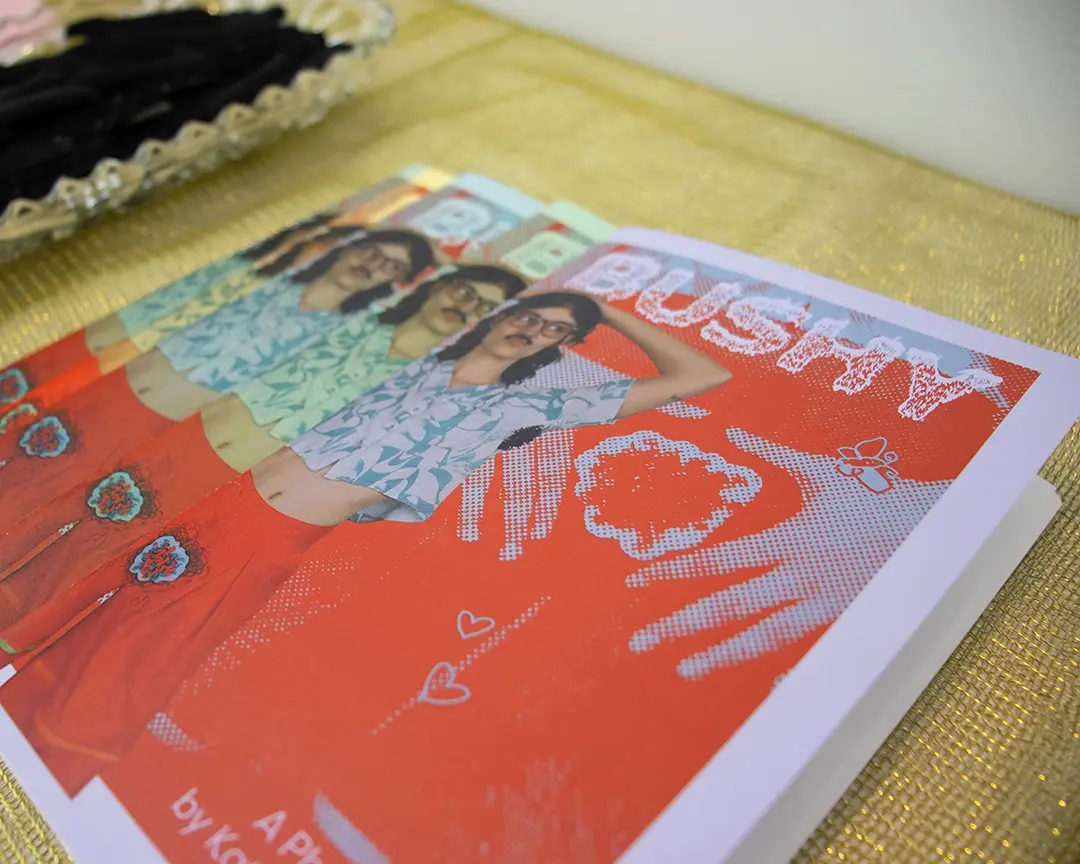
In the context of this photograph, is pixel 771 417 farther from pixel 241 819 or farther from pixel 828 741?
pixel 241 819

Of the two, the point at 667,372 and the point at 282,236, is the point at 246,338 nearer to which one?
the point at 282,236

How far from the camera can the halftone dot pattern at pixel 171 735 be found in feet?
1.09

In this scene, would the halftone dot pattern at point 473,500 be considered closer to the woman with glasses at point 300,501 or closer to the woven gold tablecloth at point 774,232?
the woman with glasses at point 300,501

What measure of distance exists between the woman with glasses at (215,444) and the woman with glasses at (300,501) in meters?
0.02

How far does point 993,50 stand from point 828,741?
46 centimetres

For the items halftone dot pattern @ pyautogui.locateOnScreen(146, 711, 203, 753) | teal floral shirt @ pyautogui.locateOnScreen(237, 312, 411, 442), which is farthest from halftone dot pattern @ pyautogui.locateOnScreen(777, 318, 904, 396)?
halftone dot pattern @ pyautogui.locateOnScreen(146, 711, 203, 753)

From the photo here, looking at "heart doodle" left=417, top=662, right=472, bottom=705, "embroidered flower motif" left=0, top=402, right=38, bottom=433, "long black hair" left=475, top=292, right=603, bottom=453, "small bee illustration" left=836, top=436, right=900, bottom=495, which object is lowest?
"heart doodle" left=417, top=662, right=472, bottom=705

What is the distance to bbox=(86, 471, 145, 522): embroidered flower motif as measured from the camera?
17.3 inches

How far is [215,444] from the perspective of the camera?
1.54 feet

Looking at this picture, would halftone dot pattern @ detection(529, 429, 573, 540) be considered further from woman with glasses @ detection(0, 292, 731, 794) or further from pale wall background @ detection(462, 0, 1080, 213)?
pale wall background @ detection(462, 0, 1080, 213)

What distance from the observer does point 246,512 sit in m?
0.41

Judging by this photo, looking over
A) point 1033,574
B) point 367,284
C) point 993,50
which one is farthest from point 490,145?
point 1033,574

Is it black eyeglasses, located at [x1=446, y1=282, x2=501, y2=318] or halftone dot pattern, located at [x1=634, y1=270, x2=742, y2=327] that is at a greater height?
halftone dot pattern, located at [x1=634, y1=270, x2=742, y2=327]

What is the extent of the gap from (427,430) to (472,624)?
13 centimetres
